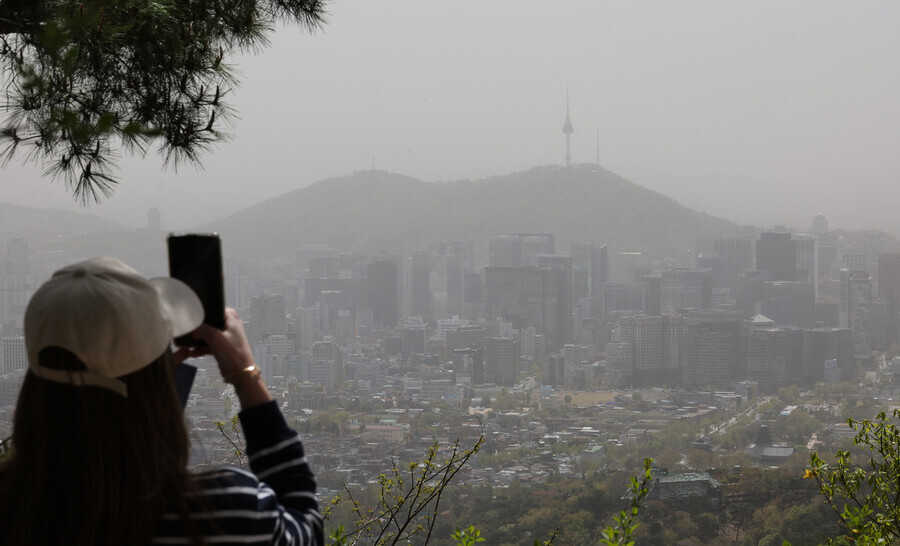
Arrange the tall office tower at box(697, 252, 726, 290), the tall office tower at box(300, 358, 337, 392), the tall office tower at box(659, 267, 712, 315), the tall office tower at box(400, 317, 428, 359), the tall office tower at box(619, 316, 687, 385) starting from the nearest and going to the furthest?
the tall office tower at box(300, 358, 337, 392) < the tall office tower at box(619, 316, 687, 385) < the tall office tower at box(400, 317, 428, 359) < the tall office tower at box(659, 267, 712, 315) < the tall office tower at box(697, 252, 726, 290)

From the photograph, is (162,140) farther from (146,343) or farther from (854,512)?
(854,512)

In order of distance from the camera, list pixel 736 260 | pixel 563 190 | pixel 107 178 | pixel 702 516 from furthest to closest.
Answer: pixel 563 190 < pixel 736 260 < pixel 702 516 < pixel 107 178

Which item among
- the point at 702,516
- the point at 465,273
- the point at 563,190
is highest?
the point at 563,190

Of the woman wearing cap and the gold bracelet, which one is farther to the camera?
the gold bracelet

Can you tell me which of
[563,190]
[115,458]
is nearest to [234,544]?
[115,458]

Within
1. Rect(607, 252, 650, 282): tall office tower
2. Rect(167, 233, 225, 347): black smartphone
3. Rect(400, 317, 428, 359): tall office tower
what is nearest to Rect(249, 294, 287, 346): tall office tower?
Rect(400, 317, 428, 359): tall office tower

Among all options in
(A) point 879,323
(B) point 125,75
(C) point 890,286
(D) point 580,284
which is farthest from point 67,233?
(C) point 890,286

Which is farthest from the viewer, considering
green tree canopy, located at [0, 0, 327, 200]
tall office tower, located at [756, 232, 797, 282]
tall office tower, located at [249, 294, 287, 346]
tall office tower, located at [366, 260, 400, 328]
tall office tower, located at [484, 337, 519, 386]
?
tall office tower, located at [756, 232, 797, 282]

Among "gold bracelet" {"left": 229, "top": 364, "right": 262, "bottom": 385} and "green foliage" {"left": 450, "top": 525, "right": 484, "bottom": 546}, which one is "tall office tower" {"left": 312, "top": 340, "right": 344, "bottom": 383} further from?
"gold bracelet" {"left": 229, "top": 364, "right": 262, "bottom": 385}
